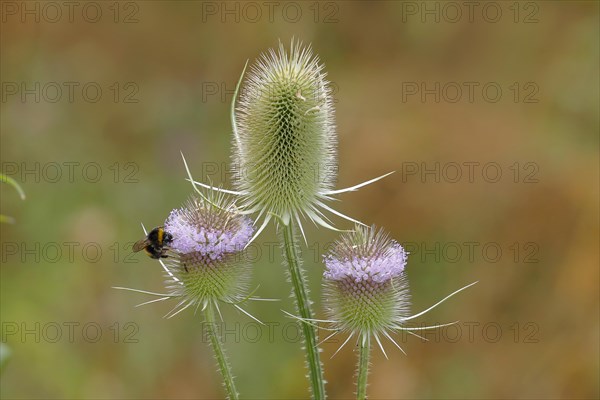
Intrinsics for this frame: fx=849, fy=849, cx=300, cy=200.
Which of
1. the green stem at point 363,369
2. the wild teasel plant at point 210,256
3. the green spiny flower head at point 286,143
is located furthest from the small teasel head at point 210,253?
→ the green stem at point 363,369

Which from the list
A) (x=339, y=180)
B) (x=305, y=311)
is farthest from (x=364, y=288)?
(x=339, y=180)

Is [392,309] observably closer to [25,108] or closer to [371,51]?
[25,108]

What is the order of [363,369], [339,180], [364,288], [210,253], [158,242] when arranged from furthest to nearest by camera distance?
[339,180] < [158,242] < [210,253] < [364,288] < [363,369]

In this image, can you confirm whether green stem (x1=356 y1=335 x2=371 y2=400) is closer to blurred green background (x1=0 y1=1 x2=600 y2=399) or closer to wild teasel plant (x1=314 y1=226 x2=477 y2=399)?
wild teasel plant (x1=314 y1=226 x2=477 y2=399)

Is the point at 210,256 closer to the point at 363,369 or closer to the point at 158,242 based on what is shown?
the point at 158,242

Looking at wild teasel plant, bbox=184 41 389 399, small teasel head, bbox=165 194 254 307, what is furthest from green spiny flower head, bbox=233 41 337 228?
small teasel head, bbox=165 194 254 307

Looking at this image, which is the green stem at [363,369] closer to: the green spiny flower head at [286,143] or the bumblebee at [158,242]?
the green spiny flower head at [286,143]
